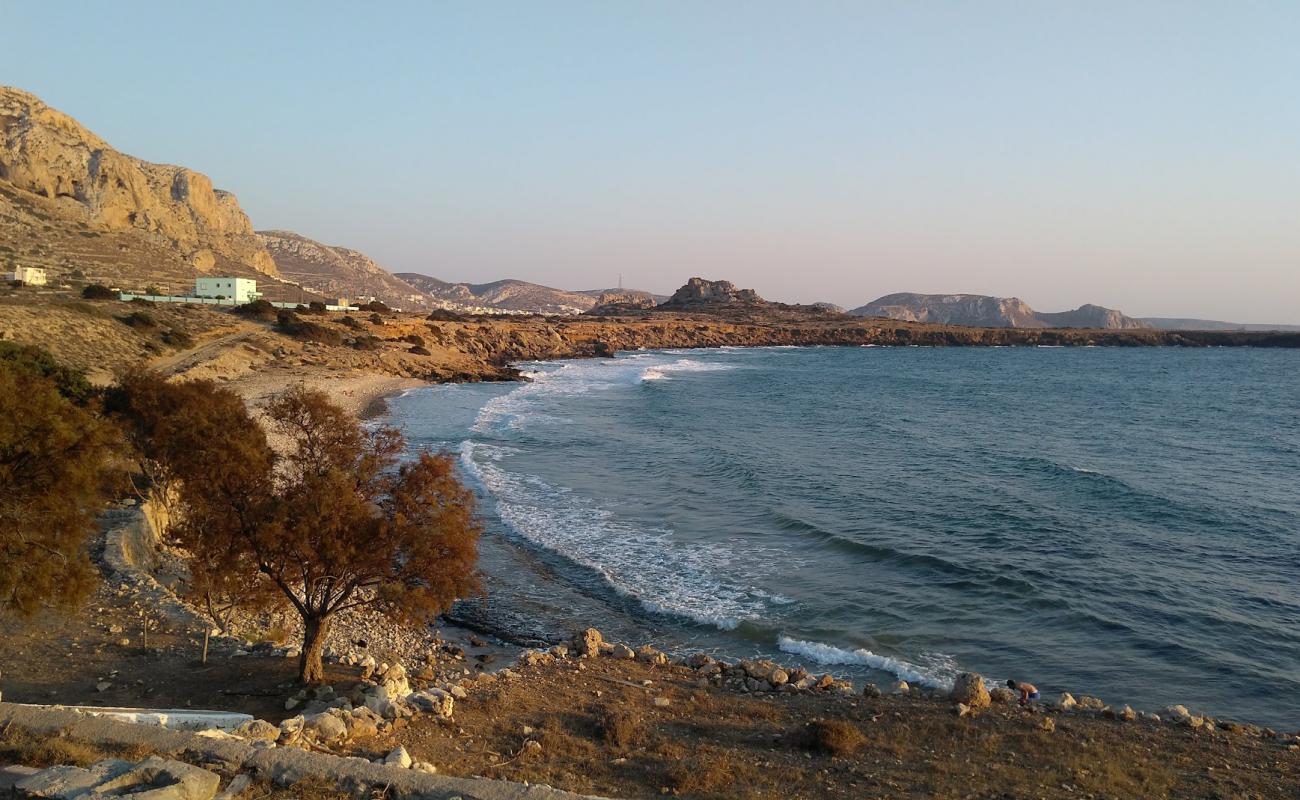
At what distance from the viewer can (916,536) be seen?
2294 centimetres

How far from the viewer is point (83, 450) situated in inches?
428

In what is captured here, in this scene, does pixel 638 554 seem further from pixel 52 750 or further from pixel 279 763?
pixel 52 750

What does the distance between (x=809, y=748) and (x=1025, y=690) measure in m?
5.32

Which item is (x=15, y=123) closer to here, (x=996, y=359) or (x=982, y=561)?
(x=982, y=561)

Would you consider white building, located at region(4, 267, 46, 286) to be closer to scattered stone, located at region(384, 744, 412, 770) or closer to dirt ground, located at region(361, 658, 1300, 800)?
dirt ground, located at region(361, 658, 1300, 800)

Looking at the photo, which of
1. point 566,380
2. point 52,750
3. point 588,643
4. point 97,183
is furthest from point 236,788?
point 97,183

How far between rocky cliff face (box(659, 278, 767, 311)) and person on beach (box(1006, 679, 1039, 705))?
165778 mm

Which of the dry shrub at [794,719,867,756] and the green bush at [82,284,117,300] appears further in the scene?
the green bush at [82,284,117,300]

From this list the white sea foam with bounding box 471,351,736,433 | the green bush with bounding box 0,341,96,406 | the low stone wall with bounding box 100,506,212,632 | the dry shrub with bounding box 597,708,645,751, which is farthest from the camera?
the white sea foam with bounding box 471,351,736,433

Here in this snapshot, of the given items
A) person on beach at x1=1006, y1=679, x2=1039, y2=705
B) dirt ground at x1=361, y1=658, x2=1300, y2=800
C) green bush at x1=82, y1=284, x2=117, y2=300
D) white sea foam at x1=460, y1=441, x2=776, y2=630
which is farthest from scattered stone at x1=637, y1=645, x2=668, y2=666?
green bush at x1=82, y1=284, x2=117, y2=300

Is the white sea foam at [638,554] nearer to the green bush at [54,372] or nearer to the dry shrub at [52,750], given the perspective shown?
the green bush at [54,372]

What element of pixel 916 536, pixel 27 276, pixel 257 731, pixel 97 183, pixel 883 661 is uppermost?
pixel 97 183

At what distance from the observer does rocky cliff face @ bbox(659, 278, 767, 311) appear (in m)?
183

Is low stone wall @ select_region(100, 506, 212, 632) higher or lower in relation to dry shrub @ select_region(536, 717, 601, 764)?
higher
